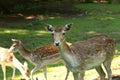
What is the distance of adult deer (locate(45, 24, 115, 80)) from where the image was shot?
26.2ft

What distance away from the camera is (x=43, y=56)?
10.3m

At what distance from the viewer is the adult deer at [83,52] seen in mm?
7996

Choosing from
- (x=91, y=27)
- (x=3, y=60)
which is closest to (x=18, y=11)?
(x=91, y=27)

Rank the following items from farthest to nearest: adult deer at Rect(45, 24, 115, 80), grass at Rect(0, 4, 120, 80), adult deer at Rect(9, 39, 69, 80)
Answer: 1. grass at Rect(0, 4, 120, 80)
2. adult deer at Rect(9, 39, 69, 80)
3. adult deer at Rect(45, 24, 115, 80)

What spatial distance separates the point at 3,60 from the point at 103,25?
11.6m

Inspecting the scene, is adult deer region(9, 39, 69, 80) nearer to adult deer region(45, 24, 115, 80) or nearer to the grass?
adult deer region(45, 24, 115, 80)

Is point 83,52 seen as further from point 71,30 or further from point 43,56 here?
point 71,30

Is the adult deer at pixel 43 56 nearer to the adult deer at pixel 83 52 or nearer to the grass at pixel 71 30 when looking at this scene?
the adult deer at pixel 83 52

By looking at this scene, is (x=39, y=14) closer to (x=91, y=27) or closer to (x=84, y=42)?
(x=91, y=27)

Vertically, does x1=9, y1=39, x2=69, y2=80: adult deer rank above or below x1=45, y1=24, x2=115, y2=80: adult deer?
below

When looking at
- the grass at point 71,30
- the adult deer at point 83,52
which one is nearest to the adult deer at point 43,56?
the adult deer at point 83,52

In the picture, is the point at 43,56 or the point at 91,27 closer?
the point at 43,56

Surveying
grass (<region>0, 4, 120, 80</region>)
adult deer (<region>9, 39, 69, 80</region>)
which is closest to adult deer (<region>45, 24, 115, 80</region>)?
adult deer (<region>9, 39, 69, 80</region>)

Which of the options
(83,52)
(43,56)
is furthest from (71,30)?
(83,52)
